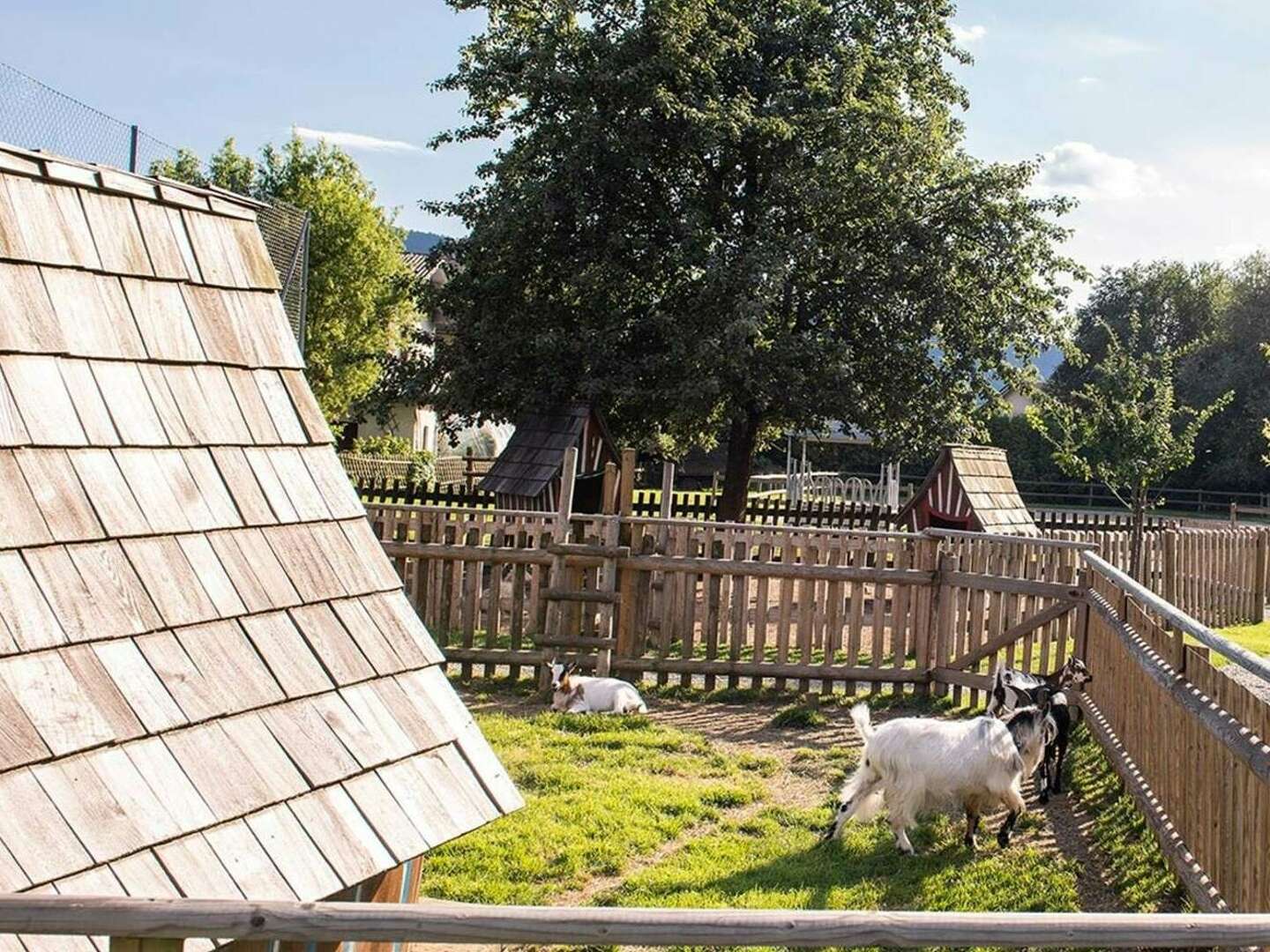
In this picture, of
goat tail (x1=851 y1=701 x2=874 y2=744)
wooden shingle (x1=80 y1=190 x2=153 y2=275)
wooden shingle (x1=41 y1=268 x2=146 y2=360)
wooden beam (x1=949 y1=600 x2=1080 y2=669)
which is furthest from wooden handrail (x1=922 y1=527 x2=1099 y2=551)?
wooden shingle (x1=41 y1=268 x2=146 y2=360)

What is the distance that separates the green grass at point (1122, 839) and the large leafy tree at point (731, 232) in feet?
40.9

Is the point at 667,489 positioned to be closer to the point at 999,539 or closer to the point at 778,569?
the point at 778,569

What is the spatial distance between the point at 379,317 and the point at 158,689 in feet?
117

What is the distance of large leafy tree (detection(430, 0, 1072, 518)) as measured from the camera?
866 inches

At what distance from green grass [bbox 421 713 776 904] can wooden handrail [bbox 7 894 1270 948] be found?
4317 millimetres

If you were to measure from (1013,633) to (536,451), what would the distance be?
1025cm

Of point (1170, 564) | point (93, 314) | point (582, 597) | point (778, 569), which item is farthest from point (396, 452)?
point (93, 314)

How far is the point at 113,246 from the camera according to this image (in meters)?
3.93

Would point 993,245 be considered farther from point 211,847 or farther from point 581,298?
point 211,847

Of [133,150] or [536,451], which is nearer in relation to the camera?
[133,150]

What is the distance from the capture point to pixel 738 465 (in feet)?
80.1

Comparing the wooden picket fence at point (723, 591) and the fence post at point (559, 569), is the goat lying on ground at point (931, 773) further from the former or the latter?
the fence post at point (559, 569)

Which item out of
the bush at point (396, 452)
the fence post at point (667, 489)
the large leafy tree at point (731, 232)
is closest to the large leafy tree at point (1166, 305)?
the bush at point (396, 452)

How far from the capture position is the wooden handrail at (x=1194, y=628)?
5.16 m
